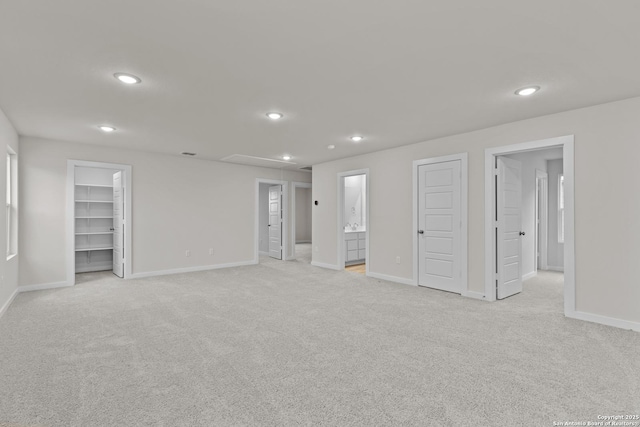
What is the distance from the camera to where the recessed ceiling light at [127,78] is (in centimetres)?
274

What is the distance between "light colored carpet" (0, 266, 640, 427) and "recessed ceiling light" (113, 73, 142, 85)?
2.40m

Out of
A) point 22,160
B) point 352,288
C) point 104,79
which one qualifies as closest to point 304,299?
point 352,288

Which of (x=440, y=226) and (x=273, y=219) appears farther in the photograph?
(x=273, y=219)

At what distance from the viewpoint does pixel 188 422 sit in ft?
5.96

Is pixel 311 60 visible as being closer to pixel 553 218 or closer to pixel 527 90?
pixel 527 90

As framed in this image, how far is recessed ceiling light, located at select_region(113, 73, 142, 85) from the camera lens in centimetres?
274

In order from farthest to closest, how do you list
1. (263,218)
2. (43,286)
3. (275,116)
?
(263,218)
(43,286)
(275,116)

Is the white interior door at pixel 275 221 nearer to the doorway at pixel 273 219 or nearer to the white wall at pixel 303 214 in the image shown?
the doorway at pixel 273 219

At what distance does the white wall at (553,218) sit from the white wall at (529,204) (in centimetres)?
55

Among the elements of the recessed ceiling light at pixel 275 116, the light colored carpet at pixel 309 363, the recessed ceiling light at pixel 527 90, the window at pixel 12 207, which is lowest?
the light colored carpet at pixel 309 363

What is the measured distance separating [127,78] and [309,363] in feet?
9.54

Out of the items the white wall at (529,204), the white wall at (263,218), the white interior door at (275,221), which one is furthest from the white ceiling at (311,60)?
the white wall at (263,218)

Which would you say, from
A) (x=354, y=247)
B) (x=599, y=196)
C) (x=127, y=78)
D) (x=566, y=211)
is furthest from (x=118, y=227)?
(x=599, y=196)

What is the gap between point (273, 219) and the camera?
28.9 ft
